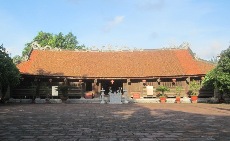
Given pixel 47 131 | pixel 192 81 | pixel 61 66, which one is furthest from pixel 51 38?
pixel 47 131

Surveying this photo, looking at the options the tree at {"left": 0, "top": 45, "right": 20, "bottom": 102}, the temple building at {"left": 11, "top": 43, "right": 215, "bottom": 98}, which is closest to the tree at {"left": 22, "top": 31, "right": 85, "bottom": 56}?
the temple building at {"left": 11, "top": 43, "right": 215, "bottom": 98}

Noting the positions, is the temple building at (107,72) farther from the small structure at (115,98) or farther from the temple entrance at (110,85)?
the small structure at (115,98)

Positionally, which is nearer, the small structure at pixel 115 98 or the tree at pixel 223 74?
the tree at pixel 223 74

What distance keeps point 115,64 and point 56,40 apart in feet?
84.1

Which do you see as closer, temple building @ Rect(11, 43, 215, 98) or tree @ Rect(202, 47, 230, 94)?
tree @ Rect(202, 47, 230, 94)

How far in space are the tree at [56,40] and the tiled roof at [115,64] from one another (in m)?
21.4

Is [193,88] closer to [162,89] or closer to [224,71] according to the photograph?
[162,89]

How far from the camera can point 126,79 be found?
2781 centimetres

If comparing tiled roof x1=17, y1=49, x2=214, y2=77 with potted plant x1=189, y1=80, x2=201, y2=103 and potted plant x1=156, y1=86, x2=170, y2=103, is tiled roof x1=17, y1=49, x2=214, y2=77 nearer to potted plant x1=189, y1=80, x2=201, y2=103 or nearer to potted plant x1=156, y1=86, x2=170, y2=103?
potted plant x1=189, y1=80, x2=201, y2=103

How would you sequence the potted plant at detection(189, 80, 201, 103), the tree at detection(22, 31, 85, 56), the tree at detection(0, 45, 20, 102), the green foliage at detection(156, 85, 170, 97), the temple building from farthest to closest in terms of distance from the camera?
1. the tree at detection(22, 31, 85, 56)
2. the temple building
3. the potted plant at detection(189, 80, 201, 103)
4. the green foliage at detection(156, 85, 170, 97)
5. the tree at detection(0, 45, 20, 102)

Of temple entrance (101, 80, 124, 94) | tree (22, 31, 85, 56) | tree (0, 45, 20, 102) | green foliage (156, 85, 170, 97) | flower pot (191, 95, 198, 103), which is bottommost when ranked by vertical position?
flower pot (191, 95, 198, 103)

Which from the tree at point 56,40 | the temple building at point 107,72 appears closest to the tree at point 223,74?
the temple building at point 107,72

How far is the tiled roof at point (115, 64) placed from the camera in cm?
2723

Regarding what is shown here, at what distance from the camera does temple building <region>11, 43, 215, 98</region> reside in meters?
26.9
